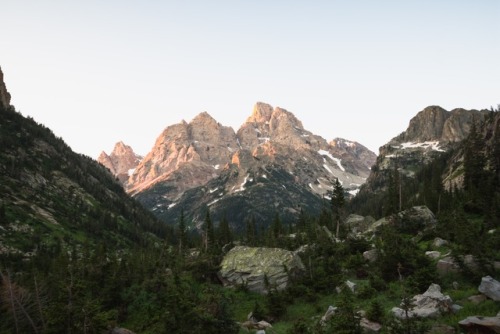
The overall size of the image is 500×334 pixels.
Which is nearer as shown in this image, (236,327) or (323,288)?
(236,327)

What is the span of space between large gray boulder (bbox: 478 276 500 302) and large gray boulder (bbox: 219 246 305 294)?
80.7 ft

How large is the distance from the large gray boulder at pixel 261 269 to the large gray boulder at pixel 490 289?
80.7 feet

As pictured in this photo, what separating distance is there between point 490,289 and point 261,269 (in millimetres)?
30474

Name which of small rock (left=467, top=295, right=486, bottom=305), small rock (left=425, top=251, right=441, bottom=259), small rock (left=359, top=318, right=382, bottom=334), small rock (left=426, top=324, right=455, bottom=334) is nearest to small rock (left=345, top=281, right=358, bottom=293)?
small rock (left=425, top=251, right=441, bottom=259)

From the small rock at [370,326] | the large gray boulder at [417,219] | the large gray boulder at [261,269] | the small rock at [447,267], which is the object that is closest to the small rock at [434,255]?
the small rock at [447,267]

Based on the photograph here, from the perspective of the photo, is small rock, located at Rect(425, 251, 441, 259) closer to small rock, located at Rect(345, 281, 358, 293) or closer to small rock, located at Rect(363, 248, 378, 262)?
small rock, located at Rect(363, 248, 378, 262)

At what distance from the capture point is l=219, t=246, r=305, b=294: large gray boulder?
160 ft

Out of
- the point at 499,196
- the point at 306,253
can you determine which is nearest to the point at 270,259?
the point at 306,253

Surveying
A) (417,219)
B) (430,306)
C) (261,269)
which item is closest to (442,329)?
(430,306)

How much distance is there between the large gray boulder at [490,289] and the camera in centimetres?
2541

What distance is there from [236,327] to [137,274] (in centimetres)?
3378

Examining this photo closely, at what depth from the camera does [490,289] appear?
85.3 ft

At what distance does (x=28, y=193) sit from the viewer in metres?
187

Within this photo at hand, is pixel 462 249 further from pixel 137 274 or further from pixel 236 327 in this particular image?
pixel 137 274
